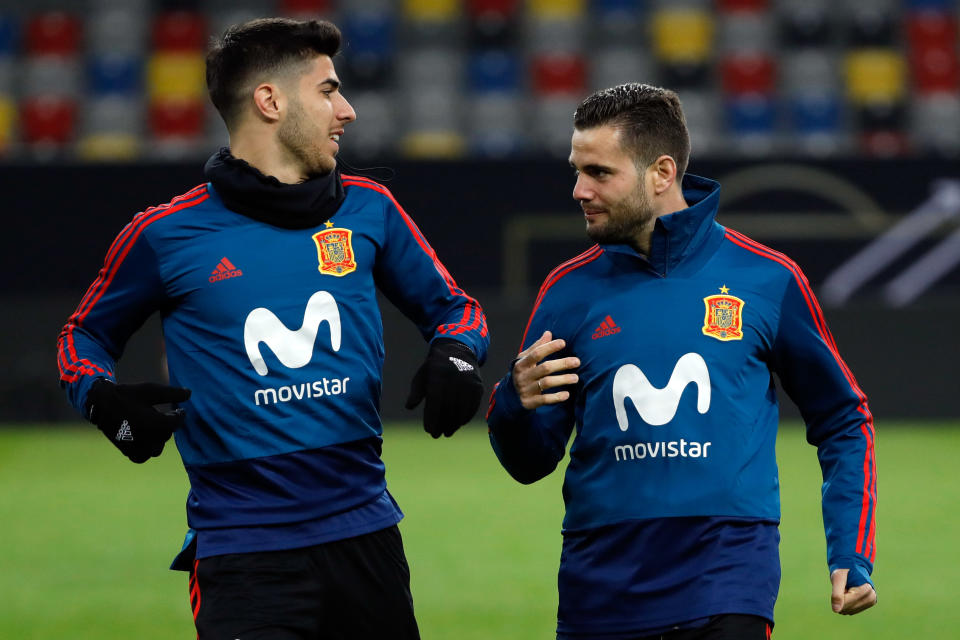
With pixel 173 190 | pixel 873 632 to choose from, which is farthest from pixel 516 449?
pixel 173 190

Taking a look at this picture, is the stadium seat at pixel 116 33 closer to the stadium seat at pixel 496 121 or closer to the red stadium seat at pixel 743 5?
the stadium seat at pixel 496 121

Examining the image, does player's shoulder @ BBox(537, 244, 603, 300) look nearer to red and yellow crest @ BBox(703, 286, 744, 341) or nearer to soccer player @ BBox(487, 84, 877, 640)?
soccer player @ BBox(487, 84, 877, 640)

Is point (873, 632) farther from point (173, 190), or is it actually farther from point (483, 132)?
point (483, 132)

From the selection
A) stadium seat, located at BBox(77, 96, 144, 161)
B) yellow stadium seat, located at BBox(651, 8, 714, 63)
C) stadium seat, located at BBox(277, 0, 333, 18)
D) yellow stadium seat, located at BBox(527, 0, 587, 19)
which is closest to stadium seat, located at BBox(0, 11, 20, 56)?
stadium seat, located at BBox(77, 96, 144, 161)

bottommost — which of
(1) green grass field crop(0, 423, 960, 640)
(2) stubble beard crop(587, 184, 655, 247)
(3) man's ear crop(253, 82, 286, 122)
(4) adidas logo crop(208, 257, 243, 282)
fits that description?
(1) green grass field crop(0, 423, 960, 640)

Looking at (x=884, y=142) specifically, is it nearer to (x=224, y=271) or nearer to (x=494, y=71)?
(x=494, y=71)

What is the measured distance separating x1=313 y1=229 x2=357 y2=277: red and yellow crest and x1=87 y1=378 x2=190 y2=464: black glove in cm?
46

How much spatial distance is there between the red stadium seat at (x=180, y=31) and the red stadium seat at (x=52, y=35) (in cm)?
99

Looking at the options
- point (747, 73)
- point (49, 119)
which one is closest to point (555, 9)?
point (747, 73)

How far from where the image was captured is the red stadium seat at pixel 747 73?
18.1 metres

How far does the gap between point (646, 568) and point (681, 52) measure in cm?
1564

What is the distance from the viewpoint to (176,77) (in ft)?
60.0

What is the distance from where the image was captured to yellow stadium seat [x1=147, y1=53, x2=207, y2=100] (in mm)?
18172

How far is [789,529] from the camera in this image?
907 centimetres
